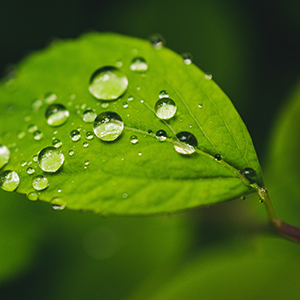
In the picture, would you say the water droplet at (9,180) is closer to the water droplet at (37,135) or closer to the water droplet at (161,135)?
the water droplet at (37,135)

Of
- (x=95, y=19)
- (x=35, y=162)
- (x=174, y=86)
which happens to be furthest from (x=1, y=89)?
(x=95, y=19)

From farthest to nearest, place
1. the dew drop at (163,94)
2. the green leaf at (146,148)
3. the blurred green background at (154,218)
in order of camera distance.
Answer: the blurred green background at (154,218), the dew drop at (163,94), the green leaf at (146,148)

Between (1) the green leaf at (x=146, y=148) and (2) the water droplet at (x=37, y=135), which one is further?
(2) the water droplet at (x=37, y=135)

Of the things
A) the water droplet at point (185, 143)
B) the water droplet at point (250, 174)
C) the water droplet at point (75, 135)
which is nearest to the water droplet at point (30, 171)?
the water droplet at point (75, 135)

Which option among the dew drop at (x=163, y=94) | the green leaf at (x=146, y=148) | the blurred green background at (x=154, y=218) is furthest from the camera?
the blurred green background at (x=154, y=218)

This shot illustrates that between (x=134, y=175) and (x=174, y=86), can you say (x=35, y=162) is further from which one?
(x=174, y=86)

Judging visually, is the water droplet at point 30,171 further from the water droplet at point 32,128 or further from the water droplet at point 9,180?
the water droplet at point 32,128

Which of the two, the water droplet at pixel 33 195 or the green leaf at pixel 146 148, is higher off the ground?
the green leaf at pixel 146 148

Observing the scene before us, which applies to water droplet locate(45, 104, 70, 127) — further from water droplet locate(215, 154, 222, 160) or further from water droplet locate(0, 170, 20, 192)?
water droplet locate(215, 154, 222, 160)
